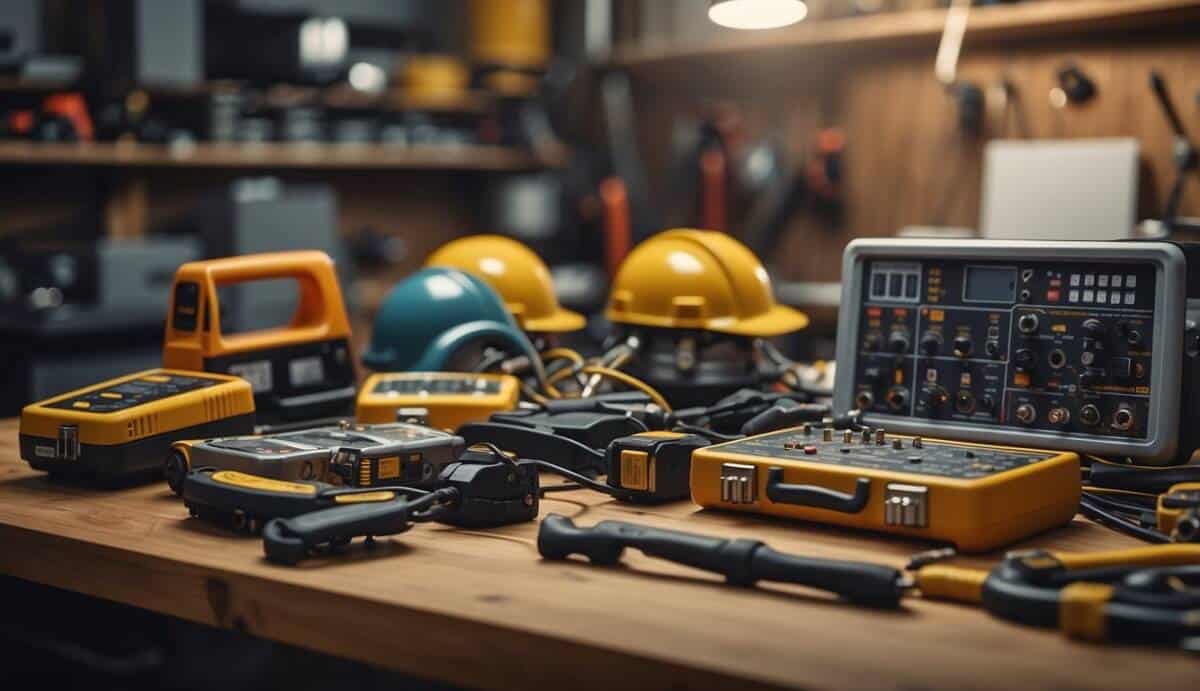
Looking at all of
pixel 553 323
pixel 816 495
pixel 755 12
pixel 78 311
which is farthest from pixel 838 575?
pixel 78 311

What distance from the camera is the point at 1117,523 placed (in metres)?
1.27

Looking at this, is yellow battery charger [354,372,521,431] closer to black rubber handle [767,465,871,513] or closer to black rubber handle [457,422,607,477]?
black rubber handle [457,422,607,477]

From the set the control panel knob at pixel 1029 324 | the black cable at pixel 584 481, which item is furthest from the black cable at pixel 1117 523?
the black cable at pixel 584 481

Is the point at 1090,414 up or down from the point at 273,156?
down

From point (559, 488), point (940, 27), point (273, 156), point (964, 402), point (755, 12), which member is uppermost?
point (940, 27)

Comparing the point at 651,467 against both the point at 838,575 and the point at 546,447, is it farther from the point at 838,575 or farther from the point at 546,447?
the point at 838,575

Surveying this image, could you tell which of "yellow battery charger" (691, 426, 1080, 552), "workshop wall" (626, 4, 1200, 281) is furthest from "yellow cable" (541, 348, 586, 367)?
"workshop wall" (626, 4, 1200, 281)

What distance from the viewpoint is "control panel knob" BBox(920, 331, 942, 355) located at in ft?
5.03

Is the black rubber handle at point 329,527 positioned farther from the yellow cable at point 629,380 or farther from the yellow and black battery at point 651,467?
the yellow cable at point 629,380

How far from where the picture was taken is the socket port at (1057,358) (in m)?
1.44

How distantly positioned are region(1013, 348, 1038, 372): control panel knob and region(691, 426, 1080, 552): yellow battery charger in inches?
4.9

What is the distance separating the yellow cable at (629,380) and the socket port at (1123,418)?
53 cm

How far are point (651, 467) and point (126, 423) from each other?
0.57 meters

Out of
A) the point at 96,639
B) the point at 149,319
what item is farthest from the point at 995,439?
the point at 149,319
